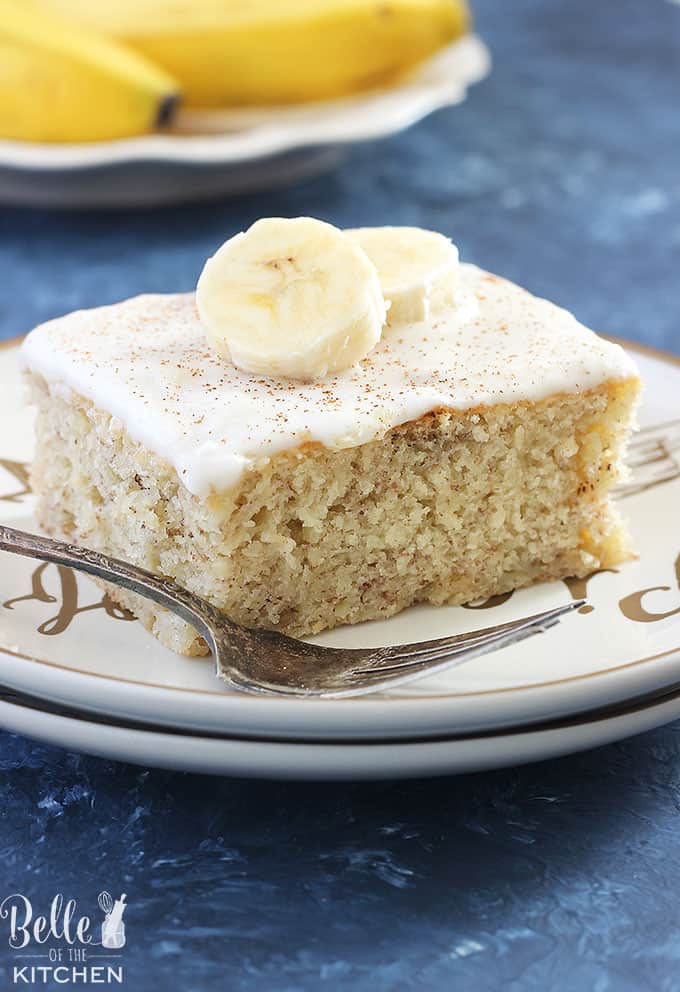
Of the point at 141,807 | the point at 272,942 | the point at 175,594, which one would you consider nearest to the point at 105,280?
the point at 175,594

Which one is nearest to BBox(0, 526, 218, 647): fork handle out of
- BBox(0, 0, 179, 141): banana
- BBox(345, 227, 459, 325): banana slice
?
BBox(345, 227, 459, 325): banana slice

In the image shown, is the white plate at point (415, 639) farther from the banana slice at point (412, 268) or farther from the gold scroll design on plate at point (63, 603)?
the banana slice at point (412, 268)

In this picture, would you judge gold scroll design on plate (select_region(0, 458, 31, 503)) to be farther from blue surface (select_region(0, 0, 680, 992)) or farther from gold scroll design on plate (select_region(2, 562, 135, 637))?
blue surface (select_region(0, 0, 680, 992))

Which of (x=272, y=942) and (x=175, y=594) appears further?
(x=175, y=594)

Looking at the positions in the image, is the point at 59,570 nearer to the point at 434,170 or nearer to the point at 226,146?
the point at 226,146

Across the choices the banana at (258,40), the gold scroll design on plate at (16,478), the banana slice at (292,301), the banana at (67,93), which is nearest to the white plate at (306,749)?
the banana slice at (292,301)

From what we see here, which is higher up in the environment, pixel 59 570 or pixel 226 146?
pixel 226 146
